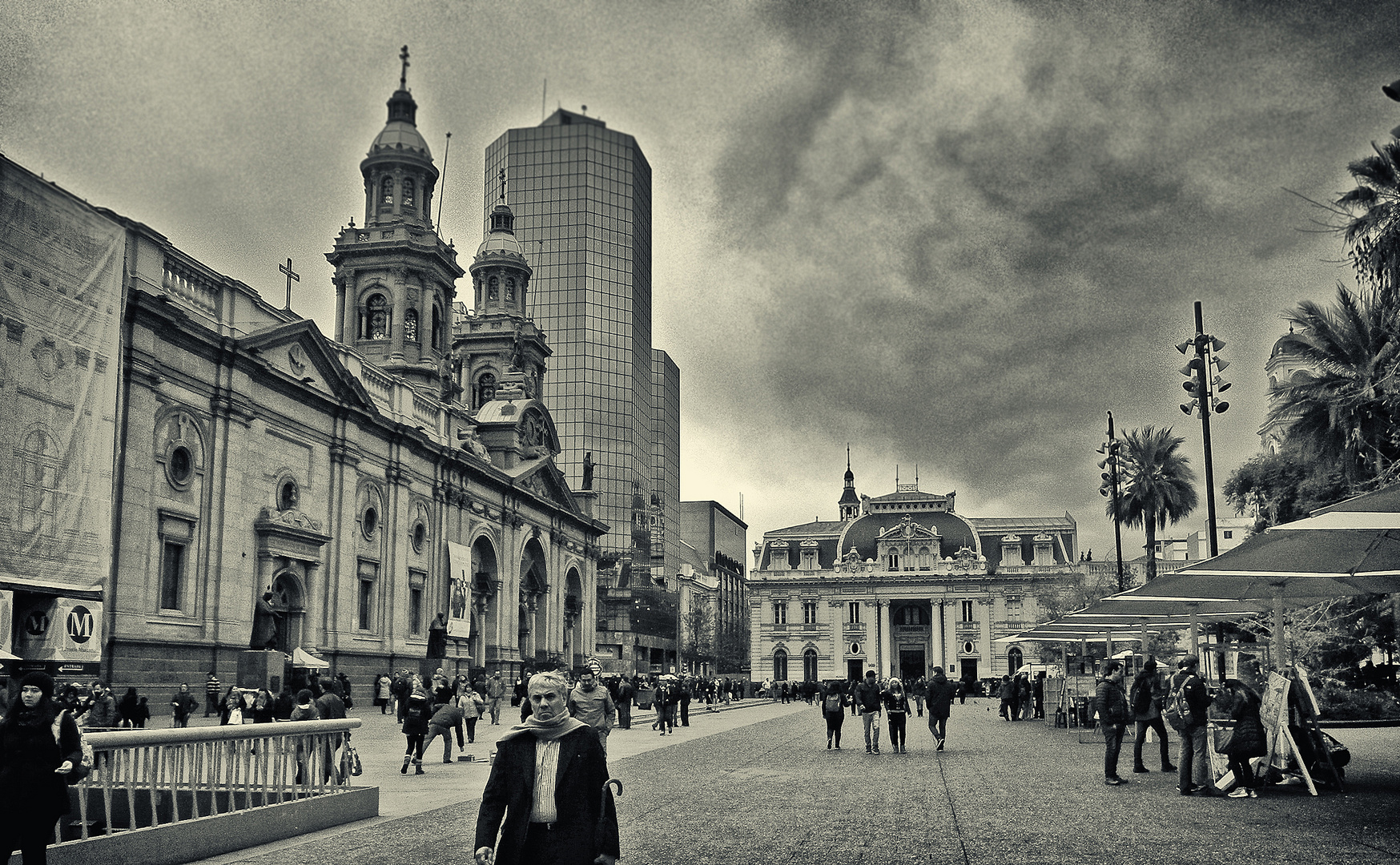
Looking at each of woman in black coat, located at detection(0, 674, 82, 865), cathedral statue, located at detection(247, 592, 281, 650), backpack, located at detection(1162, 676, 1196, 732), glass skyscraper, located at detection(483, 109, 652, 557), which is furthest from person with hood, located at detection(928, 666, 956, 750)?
glass skyscraper, located at detection(483, 109, 652, 557)

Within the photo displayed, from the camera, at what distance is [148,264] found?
31.8m

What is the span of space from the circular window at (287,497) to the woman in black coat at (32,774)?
31.1m

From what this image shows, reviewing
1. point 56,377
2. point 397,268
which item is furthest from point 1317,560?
point 397,268

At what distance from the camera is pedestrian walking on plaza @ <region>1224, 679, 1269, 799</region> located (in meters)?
14.9

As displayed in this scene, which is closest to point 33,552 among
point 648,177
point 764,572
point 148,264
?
point 148,264

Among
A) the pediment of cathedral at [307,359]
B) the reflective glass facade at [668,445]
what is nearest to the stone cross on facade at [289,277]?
the pediment of cathedral at [307,359]

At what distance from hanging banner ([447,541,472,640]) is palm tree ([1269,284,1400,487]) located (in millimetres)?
32594

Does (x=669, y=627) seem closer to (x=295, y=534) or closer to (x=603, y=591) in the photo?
(x=603, y=591)

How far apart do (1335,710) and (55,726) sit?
30125 millimetres

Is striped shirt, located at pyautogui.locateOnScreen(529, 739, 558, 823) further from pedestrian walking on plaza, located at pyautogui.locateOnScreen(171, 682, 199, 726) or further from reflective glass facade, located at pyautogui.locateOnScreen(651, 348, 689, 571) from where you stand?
reflective glass facade, located at pyautogui.locateOnScreen(651, 348, 689, 571)

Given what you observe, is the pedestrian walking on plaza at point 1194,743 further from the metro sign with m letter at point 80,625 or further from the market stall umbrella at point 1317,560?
the metro sign with m letter at point 80,625

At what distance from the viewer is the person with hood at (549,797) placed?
5906 millimetres

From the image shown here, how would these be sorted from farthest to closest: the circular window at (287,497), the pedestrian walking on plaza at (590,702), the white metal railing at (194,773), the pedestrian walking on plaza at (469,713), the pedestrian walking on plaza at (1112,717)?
the circular window at (287,497)
the pedestrian walking on plaza at (469,713)
the pedestrian walking on plaza at (1112,717)
the pedestrian walking on plaza at (590,702)
the white metal railing at (194,773)

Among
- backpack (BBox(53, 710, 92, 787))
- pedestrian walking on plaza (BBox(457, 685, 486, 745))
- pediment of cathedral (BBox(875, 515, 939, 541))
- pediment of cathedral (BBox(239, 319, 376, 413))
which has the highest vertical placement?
pediment of cathedral (BBox(239, 319, 376, 413))
